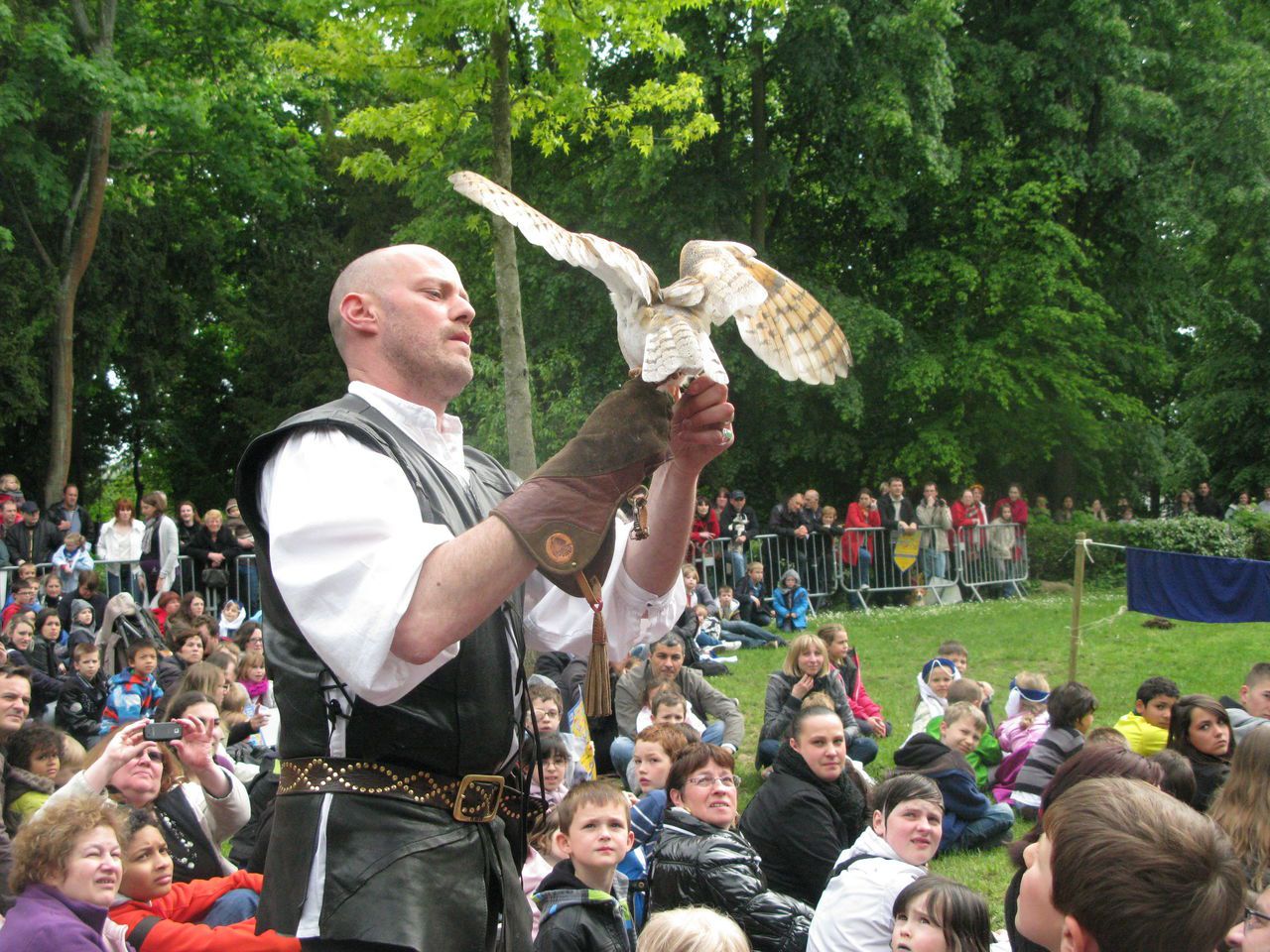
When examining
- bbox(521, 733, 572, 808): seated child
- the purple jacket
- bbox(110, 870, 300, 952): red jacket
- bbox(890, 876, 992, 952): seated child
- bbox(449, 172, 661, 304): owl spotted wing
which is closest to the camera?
bbox(449, 172, 661, 304): owl spotted wing

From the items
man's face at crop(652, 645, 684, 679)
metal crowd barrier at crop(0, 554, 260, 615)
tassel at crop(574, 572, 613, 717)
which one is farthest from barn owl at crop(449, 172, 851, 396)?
metal crowd barrier at crop(0, 554, 260, 615)

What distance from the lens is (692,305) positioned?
99.6 inches

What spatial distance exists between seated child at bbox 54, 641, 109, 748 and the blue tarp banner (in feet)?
25.4

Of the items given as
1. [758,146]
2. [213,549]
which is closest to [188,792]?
[213,549]

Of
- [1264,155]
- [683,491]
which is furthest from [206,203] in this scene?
[683,491]

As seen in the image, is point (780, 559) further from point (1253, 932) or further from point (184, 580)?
point (1253, 932)

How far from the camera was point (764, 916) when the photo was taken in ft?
14.5

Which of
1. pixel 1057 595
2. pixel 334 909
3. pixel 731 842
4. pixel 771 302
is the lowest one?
pixel 1057 595

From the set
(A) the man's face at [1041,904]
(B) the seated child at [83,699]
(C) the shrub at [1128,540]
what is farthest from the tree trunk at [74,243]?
(A) the man's face at [1041,904]

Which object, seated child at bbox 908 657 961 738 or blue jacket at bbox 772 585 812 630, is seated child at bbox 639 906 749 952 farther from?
blue jacket at bbox 772 585 812 630

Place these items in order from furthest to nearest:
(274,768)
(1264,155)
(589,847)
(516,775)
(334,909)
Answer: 1. (1264,155)
2. (274,768)
3. (589,847)
4. (516,775)
5. (334,909)

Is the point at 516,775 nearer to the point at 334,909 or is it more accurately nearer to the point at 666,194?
the point at 334,909

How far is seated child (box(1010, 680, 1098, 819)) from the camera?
255 inches

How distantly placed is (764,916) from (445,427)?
2675 mm
